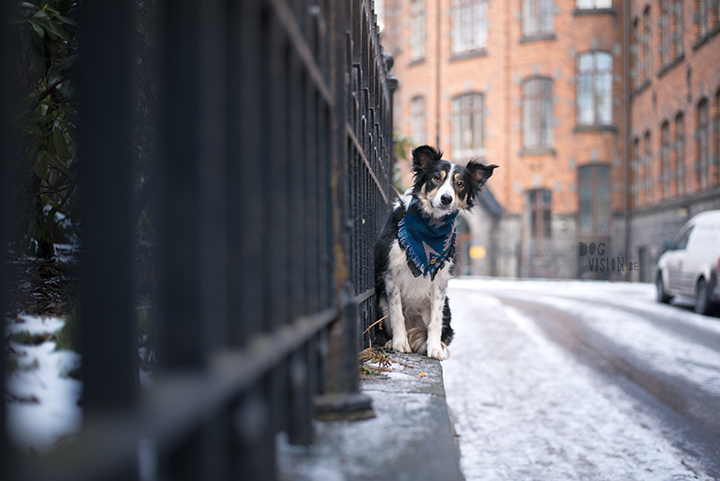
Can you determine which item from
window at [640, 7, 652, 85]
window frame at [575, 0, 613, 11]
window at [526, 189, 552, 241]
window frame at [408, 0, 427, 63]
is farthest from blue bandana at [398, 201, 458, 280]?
window frame at [408, 0, 427, 63]

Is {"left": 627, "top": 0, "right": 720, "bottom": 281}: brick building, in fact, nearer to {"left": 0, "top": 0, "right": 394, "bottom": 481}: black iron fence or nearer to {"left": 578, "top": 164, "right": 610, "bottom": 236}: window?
{"left": 578, "top": 164, "right": 610, "bottom": 236}: window

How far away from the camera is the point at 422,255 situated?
3711 millimetres

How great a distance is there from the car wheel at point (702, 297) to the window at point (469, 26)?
17.5 m

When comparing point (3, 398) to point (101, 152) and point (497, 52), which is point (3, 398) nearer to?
point (101, 152)

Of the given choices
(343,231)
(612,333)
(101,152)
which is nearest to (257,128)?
(101,152)

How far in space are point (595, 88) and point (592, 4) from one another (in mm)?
3565

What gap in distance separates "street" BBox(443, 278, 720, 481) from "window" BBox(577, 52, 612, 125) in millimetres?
16687

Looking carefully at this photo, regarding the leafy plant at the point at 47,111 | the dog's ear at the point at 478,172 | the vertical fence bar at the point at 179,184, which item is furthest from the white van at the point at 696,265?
the vertical fence bar at the point at 179,184

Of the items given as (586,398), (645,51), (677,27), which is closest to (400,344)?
(586,398)

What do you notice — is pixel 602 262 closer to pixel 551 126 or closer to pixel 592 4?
pixel 551 126

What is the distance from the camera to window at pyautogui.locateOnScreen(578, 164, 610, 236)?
80.1 feet

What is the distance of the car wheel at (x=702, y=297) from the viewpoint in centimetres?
1040

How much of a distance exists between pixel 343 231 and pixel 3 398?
4.87 feet

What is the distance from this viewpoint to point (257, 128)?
115 centimetres
